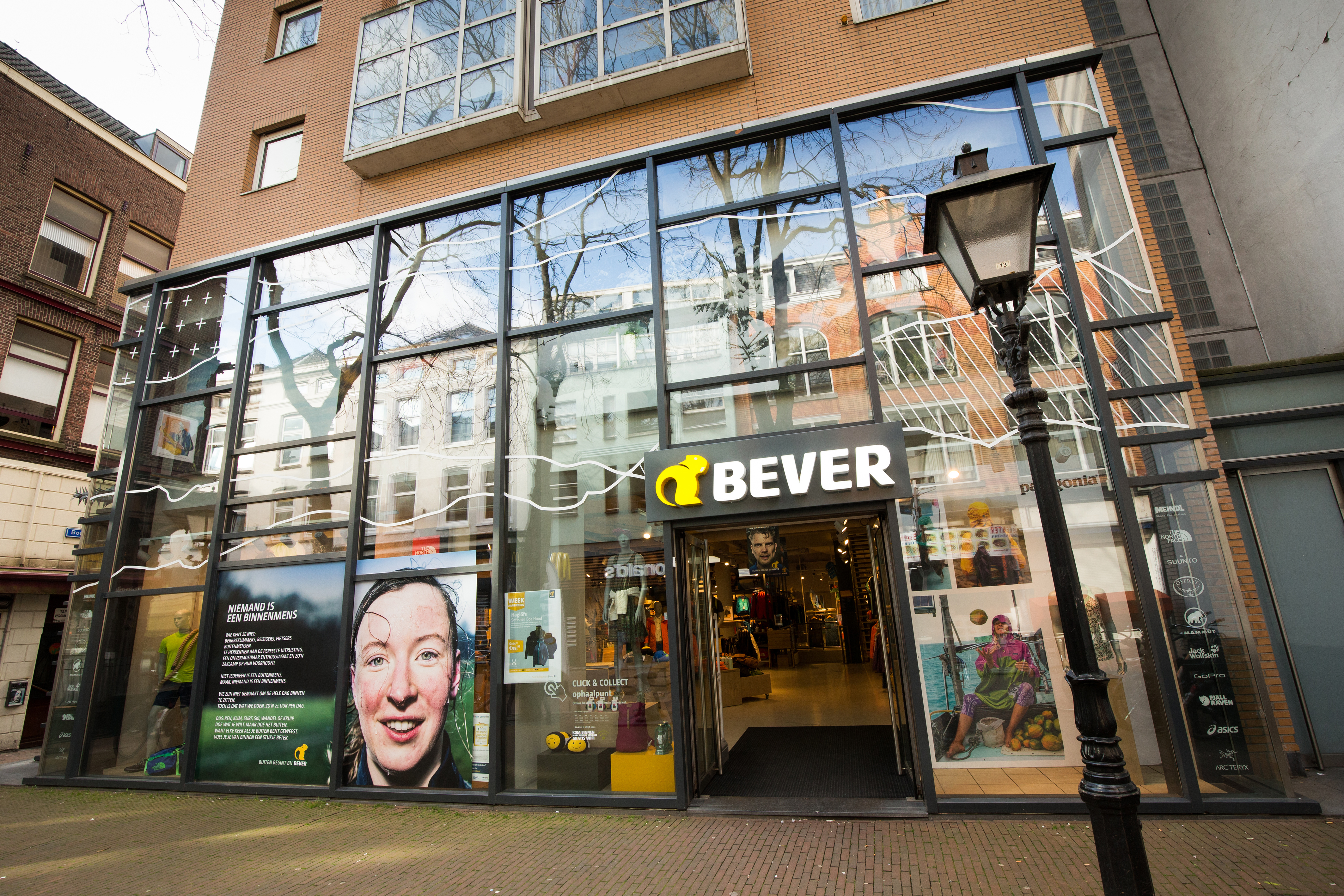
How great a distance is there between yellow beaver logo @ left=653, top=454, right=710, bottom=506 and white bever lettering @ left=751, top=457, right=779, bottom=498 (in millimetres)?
512

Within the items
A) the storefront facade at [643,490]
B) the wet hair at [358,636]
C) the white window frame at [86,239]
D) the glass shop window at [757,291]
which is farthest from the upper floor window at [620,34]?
the white window frame at [86,239]

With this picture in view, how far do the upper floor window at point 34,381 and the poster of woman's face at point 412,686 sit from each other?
11.6 m

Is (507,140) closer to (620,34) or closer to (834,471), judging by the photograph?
(620,34)

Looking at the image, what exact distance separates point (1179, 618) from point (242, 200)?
13.7m

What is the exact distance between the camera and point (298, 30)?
1116 cm

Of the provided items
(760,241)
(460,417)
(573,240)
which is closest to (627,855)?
(460,417)

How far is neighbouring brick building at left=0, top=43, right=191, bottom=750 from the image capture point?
1238cm

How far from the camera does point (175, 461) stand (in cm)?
906

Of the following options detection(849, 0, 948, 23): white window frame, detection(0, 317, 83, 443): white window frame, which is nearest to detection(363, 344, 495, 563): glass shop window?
detection(849, 0, 948, 23): white window frame

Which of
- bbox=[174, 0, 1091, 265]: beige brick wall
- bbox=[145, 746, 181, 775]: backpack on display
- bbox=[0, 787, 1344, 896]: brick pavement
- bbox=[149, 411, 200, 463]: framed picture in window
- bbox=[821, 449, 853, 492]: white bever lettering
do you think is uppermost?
bbox=[174, 0, 1091, 265]: beige brick wall

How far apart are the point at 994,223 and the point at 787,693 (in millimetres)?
12010

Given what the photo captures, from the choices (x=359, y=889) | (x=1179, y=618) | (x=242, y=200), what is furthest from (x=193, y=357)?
(x=1179, y=618)

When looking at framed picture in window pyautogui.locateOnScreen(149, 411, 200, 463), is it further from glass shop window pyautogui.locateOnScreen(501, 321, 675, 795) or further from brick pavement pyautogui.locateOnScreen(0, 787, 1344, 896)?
glass shop window pyautogui.locateOnScreen(501, 321, 675, 795)

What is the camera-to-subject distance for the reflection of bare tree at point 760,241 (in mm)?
6855
